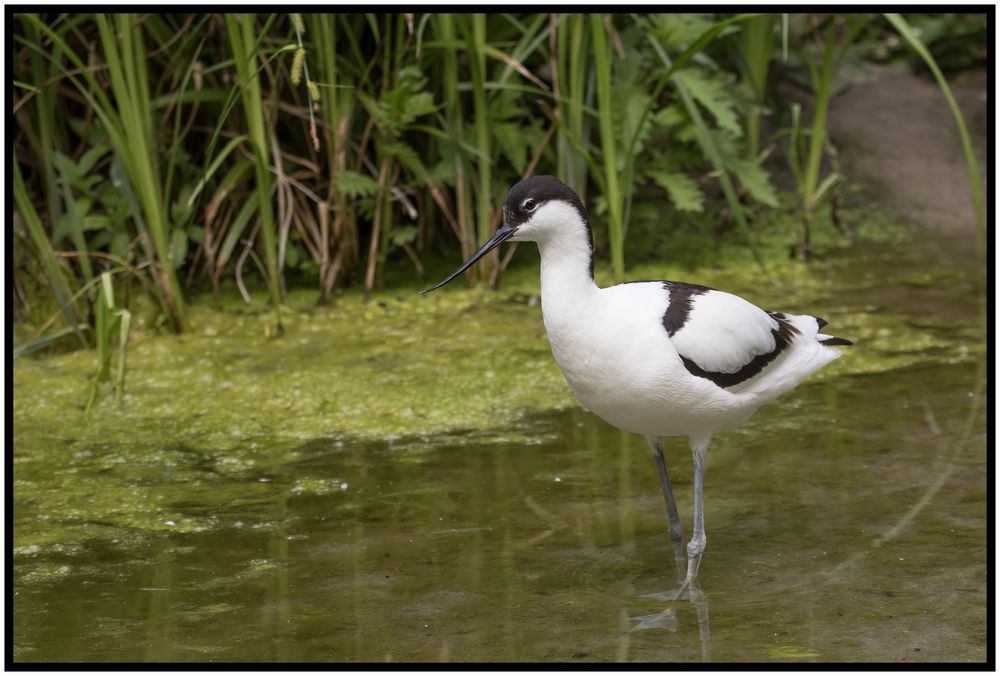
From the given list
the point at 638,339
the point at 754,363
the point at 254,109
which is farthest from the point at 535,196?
the point at 254,109

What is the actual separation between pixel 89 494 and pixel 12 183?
5.09ft

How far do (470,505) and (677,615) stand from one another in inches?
37.9

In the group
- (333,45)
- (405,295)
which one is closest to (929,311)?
(405,295)

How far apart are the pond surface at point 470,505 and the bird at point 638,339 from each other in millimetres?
393

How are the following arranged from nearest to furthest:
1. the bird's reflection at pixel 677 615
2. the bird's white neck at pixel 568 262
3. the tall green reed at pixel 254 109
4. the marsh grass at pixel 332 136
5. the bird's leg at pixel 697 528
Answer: the bird's reflection at pixel 677 615 → the bird's white neck at pixel 568 262 → the bird's leg at pixel 697 528 → the tall green reed at pixel 254 109 → the marsh grass at pixel 332 136

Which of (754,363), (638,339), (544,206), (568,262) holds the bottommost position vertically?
(754,363)

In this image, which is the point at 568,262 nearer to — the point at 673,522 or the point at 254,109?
the point at 673,522

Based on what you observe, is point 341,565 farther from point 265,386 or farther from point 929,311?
point 929,311

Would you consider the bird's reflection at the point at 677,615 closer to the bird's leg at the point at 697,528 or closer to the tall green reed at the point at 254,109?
the bird's leg at the point at 697,528

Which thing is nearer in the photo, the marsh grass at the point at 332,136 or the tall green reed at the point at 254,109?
the tall green reed at the point at 254,109

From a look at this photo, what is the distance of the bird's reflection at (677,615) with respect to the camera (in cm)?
325

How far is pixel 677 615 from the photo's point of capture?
11.2 feet

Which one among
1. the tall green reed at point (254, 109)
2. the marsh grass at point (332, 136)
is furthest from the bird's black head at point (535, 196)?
the tall green reed at point (254, 109)

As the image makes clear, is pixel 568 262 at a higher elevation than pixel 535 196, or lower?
lower
